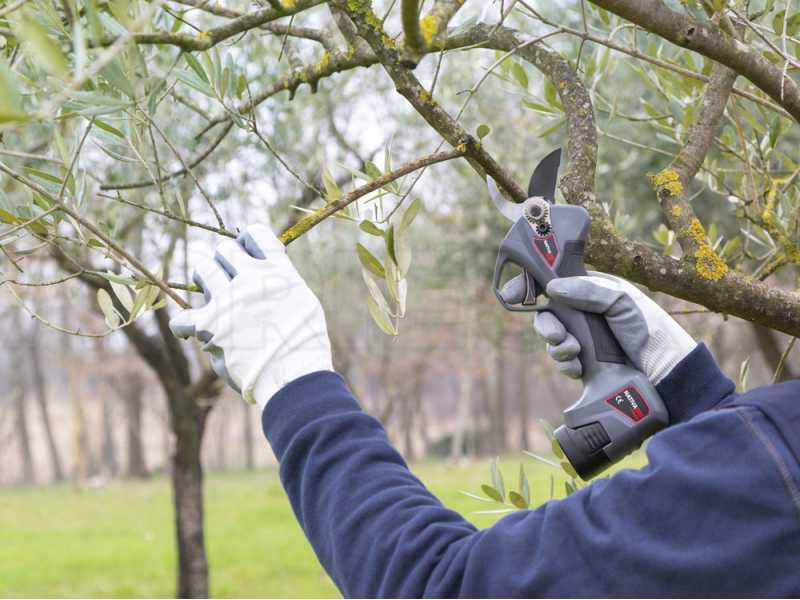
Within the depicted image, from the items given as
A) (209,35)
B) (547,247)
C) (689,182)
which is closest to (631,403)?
(547,247)

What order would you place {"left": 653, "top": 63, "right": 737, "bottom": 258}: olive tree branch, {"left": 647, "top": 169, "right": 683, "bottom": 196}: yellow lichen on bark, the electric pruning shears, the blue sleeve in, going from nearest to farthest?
the blue sleeve → the electric pruning shears → {"left": 653, "top": 63, "right": 737, "bottom": 258}: olive tree branch → {"left": 647, "top": 169, "right": 683, "bottom": 196}: yellow lichen on bark

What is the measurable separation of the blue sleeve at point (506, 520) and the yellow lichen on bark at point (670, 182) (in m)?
0.87

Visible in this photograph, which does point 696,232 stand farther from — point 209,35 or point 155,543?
point 155,543

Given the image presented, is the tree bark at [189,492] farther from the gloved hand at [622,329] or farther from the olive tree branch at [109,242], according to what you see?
the gloved hand at [622,329]

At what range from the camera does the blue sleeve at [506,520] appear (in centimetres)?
116

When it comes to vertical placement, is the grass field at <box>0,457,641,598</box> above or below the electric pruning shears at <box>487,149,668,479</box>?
below

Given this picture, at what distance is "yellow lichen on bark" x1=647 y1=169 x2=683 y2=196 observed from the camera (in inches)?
77.9

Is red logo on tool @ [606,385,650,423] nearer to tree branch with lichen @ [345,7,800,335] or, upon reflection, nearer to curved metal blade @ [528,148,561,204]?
tree branch with lichen @ [345,7,800,335]

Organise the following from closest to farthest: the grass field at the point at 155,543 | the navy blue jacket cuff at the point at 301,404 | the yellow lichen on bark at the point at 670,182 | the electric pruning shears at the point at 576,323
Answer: the navy blue jacket cuff at the point at 301,404, the electric pruning shears at the point at 576,323, the yellow lichen on bark at the point at 670,182, the grass field at the point at 155,543

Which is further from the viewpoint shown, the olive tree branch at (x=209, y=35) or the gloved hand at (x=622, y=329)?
the olive tree branch at (x=209, y=35)

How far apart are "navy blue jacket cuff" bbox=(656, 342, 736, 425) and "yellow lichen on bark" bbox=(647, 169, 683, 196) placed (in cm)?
54

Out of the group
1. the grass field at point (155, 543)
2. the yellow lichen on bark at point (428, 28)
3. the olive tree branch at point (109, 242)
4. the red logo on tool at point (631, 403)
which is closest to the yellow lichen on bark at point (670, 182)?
the red logo on tool at point (631, 403)

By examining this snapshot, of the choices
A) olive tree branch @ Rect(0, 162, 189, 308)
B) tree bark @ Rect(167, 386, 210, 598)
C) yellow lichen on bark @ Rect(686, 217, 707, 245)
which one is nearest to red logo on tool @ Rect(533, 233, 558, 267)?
yellow lichen on bark @ Rect(686, 217, 707, 245)

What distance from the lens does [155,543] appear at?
13.5 m
